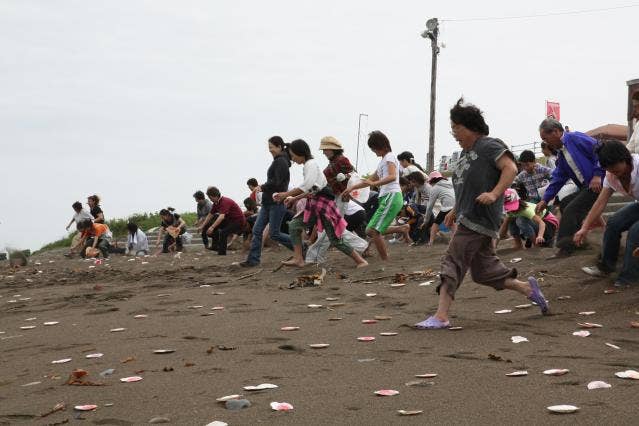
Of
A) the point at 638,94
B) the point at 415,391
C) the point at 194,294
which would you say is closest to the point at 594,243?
the point at 638,94

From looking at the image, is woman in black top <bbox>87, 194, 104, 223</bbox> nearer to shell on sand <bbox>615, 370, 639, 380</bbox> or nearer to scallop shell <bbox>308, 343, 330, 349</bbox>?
scallop shell <bbox>308, 343, 330, 349</bbox>

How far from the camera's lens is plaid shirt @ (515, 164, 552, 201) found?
12.3 meters

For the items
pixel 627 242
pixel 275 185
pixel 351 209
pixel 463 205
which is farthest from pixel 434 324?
pixel 351 209

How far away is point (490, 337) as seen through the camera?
206 inches

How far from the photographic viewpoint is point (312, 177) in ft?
32.7

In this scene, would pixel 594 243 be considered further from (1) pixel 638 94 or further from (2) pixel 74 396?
(2) pixel 74 396

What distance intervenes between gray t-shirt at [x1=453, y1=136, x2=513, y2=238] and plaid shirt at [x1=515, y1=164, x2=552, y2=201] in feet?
22.6

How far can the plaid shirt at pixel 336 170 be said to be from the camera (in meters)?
10.2

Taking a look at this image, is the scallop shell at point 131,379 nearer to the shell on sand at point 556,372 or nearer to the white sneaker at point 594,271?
the shell on sand at point 556,372

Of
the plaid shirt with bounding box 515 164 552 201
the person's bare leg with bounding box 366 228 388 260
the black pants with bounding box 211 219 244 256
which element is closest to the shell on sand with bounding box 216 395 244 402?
the person's bare leg with bounding box 366 228 388 260

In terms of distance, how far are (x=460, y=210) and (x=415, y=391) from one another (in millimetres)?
2297

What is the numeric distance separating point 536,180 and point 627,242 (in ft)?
19.3

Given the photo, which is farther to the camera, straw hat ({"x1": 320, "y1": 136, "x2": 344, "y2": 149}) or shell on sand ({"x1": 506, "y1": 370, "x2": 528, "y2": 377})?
straw hat ({"x1": 320, "y1": 136, "x2": 344, "y2": 149})

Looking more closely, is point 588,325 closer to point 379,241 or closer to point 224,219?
point 379,241
